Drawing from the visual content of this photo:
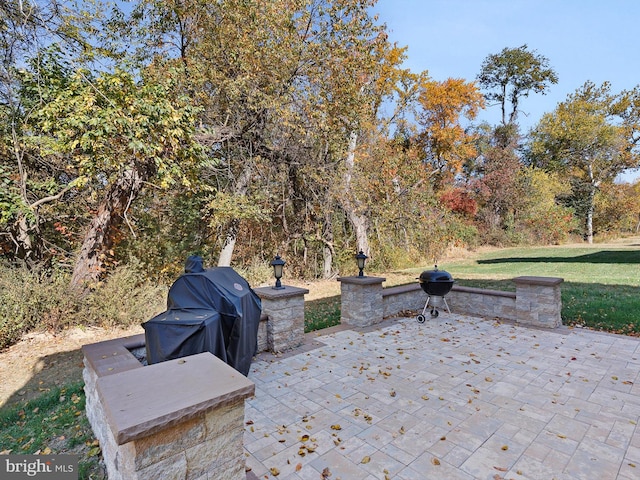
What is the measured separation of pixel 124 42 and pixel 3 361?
22.0 feet

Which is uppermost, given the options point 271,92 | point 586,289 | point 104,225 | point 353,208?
point 271,92

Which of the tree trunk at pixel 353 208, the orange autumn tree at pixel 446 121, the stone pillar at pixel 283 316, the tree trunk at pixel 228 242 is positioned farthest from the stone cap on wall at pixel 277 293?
the orange autumn tree at pixel 446 121

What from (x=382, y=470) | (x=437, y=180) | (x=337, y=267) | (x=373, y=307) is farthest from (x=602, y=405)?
(x=437, y=180)

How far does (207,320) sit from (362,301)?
3.03 m

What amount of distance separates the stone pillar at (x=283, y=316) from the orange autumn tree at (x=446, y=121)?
15.8 metres

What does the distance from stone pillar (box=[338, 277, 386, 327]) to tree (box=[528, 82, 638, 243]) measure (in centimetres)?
2084

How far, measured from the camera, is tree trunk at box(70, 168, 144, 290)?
623 cm

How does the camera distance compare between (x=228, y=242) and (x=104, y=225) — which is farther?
(x=228, y=242)

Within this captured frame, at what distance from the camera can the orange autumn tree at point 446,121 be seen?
59.1 feet

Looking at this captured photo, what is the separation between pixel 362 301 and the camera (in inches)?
211

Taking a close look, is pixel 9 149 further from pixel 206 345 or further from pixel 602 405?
pixel 602 405

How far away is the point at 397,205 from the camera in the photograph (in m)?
11.1

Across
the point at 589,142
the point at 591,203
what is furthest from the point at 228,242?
the point at 589,142

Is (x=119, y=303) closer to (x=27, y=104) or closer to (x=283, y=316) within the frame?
(x=283, y=316)
